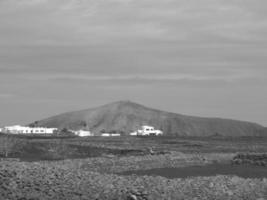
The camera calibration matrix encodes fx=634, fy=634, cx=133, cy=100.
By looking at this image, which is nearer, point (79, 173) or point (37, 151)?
point (79, 173)

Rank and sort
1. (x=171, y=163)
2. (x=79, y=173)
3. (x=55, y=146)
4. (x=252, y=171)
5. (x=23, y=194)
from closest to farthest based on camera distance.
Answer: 1. (x=23, y=194)
2. (x=79, y=173)
3. (x=252, y=171)
4. (x=171, y=163)
5. (x=55, y=146)

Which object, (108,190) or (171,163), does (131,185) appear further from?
(171,163)

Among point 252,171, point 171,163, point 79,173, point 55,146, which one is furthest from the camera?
point 55,146

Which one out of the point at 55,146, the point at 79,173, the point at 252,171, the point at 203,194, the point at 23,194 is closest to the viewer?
the point at 23,194

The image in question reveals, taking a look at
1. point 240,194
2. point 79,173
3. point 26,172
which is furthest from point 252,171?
point 26,172

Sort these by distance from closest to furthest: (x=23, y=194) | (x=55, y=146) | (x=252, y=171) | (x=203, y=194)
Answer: (x=23, y=194) < (x=203, y=194) < (x=252, y=171) < (x=55, y=146)

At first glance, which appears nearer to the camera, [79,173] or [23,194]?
[23,194]

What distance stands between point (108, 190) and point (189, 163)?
24.4 m

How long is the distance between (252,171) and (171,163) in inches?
335

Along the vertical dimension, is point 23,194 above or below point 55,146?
below

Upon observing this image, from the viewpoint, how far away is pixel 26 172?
3017 centimetres

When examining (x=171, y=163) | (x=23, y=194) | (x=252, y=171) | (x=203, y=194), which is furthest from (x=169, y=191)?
(x=171, y=163)

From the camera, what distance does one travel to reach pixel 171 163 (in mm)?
50625

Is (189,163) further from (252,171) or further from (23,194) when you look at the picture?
(23,194)
